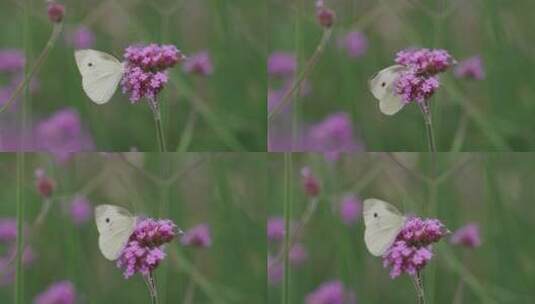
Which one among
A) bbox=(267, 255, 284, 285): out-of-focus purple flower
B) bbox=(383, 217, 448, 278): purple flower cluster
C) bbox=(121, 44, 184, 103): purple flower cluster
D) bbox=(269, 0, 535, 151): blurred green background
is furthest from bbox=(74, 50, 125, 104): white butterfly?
bbox=(383, 217, 448, 278): purple flower cluster

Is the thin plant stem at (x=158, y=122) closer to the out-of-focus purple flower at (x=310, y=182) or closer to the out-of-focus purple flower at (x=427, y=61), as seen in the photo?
the out-of-focus purple flower at (x=310, y=182)

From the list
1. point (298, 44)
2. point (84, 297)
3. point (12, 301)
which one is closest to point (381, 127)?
point (298, 44)

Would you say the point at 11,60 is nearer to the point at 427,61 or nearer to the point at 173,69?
the point at 173,69

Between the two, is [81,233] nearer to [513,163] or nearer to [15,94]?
[15,94]

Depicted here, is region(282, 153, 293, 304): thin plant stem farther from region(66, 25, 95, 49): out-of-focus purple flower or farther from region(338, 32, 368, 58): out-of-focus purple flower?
region(66, 25, 95, 49): out-of-focus purple flower

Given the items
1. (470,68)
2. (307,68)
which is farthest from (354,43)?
(470,68)
